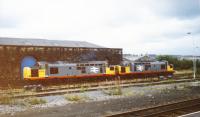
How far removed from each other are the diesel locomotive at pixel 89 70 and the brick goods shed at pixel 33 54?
331cm

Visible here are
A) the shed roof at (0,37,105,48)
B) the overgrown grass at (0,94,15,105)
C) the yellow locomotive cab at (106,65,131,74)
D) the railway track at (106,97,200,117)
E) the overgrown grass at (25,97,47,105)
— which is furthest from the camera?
the shed roof at (0,37,105,48)

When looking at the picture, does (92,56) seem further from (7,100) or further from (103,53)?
(7,100)

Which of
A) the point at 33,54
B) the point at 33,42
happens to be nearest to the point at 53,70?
the point at 33,54

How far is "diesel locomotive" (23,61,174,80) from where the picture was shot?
93.7 ft

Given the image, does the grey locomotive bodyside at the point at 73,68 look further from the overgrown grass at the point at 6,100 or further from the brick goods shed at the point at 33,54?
the overgrown grass at the point at 6,100

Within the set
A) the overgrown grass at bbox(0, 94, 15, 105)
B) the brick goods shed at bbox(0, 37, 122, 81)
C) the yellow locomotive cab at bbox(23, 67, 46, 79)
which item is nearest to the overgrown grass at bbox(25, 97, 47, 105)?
the overgrown grass at bbox(0, 94, 15, 105)

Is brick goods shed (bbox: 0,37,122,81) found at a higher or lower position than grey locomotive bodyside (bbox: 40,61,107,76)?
higher

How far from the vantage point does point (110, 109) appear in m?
15.5

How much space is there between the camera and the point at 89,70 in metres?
32.5

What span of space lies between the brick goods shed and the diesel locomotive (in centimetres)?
331

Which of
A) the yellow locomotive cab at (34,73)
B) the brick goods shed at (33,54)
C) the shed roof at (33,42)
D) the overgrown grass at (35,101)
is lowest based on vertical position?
the overgrown grass at (35,101)

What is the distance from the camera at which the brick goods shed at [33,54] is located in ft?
110

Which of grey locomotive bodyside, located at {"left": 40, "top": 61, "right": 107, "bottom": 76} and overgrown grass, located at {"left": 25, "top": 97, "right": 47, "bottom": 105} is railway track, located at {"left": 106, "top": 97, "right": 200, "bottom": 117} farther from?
grey locomotive bodyside, located at {"left": 40, "top": 61, "right": 107, "bottom": 76}

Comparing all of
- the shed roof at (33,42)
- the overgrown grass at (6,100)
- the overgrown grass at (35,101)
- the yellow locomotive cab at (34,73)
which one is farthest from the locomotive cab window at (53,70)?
the overgrown grass at (35,101)
